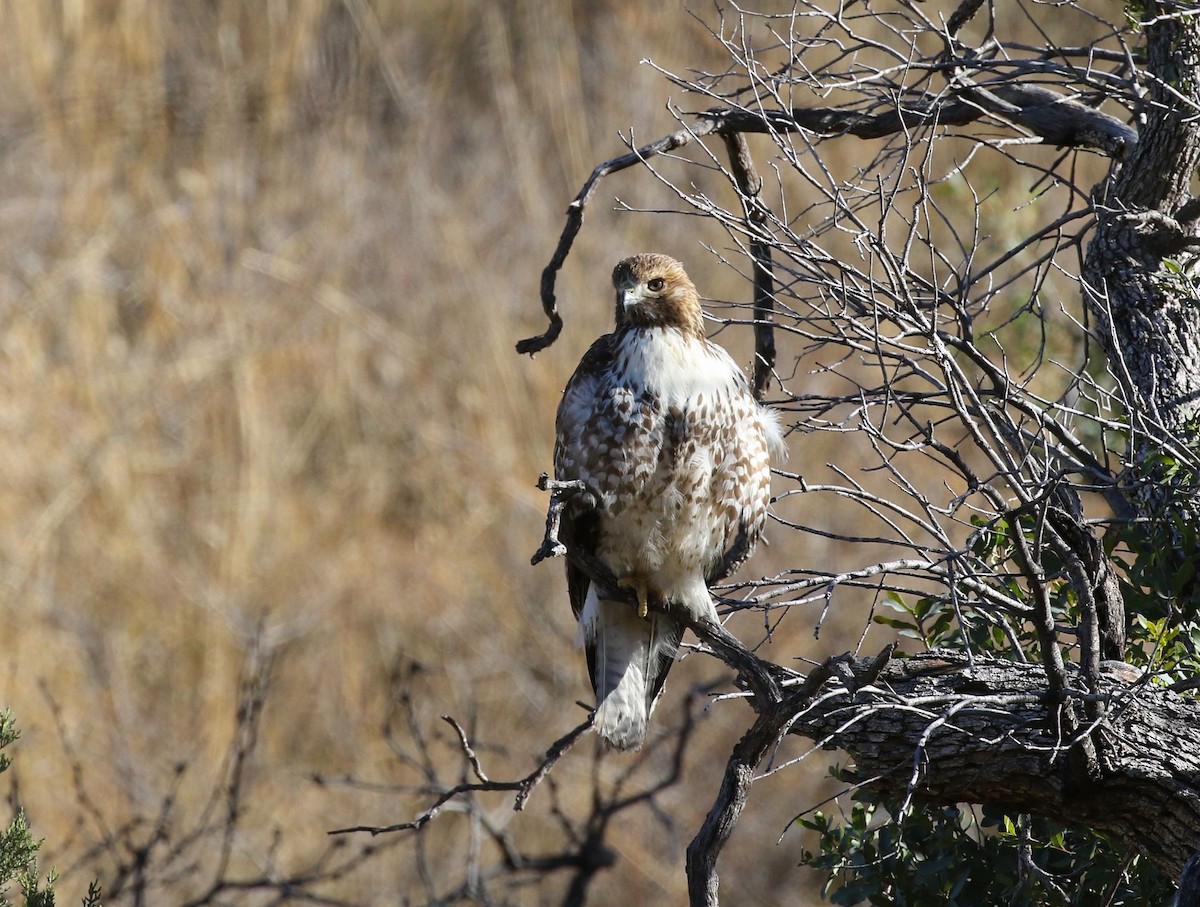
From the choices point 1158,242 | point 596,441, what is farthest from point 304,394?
point 1158,242

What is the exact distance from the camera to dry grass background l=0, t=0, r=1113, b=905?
7133 millimetres

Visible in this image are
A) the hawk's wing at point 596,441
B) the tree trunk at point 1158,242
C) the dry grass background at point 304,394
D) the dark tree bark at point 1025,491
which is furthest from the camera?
the dry grass background at point 304,394

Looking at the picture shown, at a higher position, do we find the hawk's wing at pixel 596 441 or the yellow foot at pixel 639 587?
the hawk's wing at pixel 596 441

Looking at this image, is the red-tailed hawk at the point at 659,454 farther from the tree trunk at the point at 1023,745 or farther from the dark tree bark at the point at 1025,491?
the tree trunk at the point at 1023,745

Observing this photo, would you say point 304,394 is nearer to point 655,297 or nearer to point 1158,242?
point 655,297

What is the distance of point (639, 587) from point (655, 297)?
72 cm

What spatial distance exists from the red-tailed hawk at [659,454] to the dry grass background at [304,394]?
323 centimetres

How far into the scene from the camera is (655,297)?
3605 millimetres

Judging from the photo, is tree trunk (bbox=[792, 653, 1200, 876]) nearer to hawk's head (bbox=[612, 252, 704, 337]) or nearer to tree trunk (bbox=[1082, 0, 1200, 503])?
tree trunk (bbox=[1082, 0, 1200, 503])

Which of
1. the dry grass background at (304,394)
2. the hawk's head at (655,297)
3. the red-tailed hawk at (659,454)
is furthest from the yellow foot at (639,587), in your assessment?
the dry grass background at (304,394)

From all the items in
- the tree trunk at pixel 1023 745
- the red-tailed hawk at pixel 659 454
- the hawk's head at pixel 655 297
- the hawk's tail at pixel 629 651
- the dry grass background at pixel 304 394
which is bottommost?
the tree trunk at pixel 1023 745

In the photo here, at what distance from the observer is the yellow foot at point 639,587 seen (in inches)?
142

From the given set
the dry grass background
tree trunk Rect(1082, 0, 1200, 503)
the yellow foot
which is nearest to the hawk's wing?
the yellow foot

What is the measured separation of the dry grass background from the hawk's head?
3.40 metres
